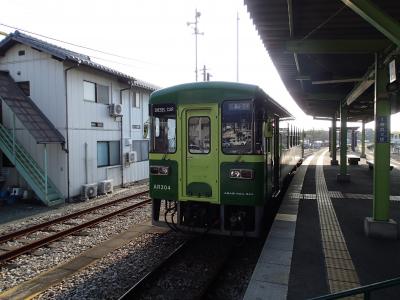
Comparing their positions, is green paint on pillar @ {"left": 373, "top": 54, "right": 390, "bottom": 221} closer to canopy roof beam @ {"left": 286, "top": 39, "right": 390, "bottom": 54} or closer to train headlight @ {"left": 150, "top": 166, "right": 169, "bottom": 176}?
canopy roof beam @ {"left": 286, "top": 39, "right": 390, "bottom": 54}

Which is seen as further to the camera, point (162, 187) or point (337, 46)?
point (337, 46)

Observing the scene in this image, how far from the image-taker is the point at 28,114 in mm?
11836

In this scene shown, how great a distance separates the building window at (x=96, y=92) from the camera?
44.3 ft

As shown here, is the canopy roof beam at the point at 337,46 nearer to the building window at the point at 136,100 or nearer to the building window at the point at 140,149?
the building window at the point at 136,100

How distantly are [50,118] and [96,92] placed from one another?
2273 millimetres

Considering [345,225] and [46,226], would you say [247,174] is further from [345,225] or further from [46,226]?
[46,226]

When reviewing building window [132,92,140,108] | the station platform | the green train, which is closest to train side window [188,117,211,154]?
the green train

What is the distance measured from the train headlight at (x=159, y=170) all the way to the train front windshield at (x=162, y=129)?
30 centimetres

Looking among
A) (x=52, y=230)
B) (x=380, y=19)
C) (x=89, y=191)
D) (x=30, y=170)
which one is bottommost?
(x=52, y=230)

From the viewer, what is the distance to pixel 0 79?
1252 cm

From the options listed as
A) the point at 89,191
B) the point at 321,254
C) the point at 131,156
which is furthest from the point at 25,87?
the point at 321,254

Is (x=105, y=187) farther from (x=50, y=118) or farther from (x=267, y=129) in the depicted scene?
(x=267, y=129)

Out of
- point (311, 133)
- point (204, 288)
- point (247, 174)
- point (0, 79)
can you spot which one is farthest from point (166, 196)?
point (311, 133)

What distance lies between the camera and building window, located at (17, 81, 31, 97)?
13.0 m
